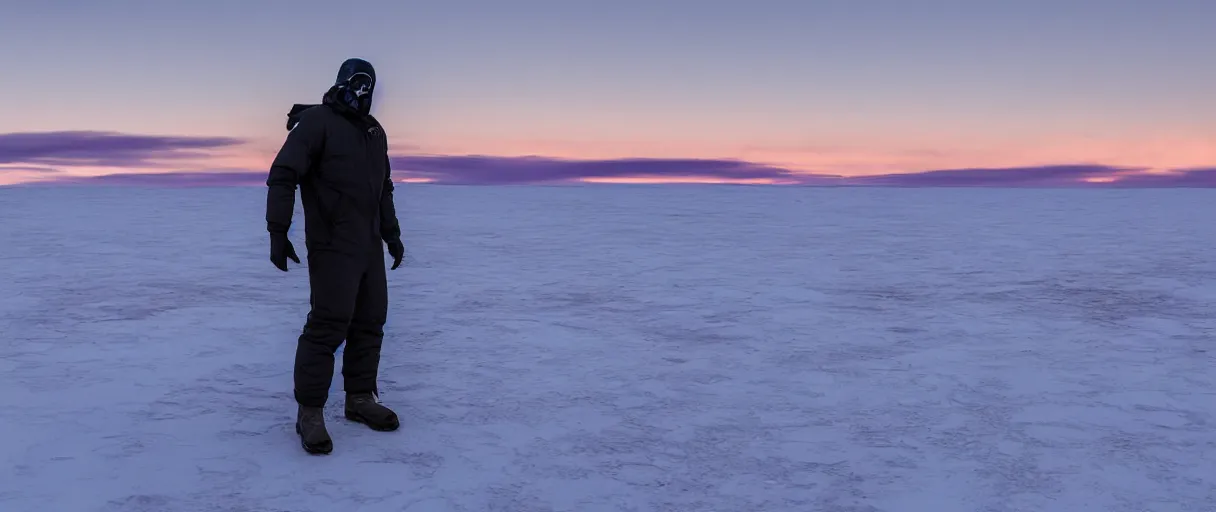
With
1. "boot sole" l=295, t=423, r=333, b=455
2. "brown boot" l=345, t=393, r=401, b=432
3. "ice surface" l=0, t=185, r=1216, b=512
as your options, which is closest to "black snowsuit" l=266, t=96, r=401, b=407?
"boot sole" l=295, t=423, r=333, b=455

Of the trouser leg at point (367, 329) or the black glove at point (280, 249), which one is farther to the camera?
the trouser leg at point (367, 329)

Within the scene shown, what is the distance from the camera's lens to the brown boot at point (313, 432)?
3320 millimetres

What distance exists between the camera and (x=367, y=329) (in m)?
3.58

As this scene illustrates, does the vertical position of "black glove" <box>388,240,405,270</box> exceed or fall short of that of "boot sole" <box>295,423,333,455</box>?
it exceeds it

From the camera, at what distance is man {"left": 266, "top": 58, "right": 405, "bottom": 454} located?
3203mm

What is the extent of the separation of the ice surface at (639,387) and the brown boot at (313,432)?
0.05m

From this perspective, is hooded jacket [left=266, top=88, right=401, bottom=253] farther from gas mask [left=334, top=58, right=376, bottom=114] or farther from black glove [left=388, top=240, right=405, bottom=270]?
black glove [left=388, top=240, right=405, bottom=270]

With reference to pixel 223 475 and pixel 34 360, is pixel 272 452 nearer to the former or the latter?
pixel 223 475

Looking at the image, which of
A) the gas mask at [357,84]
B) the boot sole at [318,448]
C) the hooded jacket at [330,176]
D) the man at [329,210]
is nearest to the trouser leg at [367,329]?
the man at [329,210]

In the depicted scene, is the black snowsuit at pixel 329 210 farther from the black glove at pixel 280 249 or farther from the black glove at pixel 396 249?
the black glove at pixel 396 249

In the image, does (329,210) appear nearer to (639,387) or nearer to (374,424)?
(374,424)

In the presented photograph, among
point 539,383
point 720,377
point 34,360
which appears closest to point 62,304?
point 34,360

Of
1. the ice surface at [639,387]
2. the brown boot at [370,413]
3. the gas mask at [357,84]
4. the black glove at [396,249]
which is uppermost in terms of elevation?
the gas mask at [357,84]

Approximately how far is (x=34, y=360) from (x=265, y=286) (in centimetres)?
298
